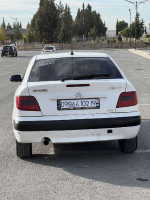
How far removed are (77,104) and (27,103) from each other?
2.19 feet

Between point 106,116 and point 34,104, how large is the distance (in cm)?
97

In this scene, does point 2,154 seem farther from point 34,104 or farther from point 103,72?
point 103,72

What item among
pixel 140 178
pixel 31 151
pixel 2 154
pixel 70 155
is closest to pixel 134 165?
pixel 140 178

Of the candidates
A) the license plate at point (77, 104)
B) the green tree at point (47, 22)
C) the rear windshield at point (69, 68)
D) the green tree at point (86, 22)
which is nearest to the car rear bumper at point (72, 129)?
the license plate at point (77, 104)

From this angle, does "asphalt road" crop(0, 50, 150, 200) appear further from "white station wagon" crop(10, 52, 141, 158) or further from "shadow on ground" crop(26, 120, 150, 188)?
"white station wagon" crop(10, 52, 141, 158)

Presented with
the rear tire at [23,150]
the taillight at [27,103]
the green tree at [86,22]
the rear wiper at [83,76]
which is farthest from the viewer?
the green tree at [86,22]

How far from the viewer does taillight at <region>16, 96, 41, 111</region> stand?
219 inches

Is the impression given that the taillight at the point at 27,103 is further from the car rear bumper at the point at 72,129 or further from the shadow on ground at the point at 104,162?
the shadow on ground at the point at 104,162

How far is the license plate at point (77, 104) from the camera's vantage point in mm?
5527

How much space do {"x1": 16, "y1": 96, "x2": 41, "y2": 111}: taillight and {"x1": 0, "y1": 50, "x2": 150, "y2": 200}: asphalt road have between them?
78 centimetres

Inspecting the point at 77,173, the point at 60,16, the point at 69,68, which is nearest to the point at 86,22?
the point at 60,16

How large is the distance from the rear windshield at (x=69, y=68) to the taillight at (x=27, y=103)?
14.7 inches

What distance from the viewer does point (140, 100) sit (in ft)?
38.3

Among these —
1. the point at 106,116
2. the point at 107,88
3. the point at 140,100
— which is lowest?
the point at 140,100
